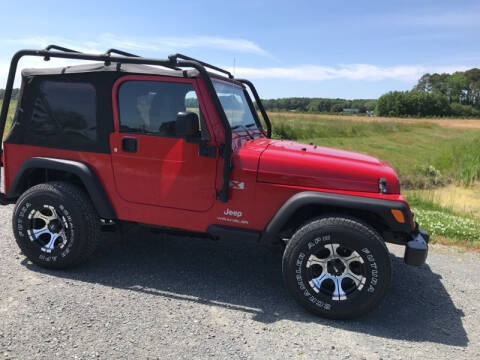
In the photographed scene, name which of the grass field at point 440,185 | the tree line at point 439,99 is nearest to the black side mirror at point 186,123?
the grass field at point 440,185

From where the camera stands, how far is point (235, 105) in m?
4.30

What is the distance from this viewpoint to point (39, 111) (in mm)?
4047

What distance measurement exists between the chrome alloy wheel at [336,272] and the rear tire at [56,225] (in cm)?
223

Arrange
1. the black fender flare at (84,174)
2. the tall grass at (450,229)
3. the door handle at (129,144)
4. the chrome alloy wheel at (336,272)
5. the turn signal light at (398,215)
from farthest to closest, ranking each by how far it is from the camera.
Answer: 1. the tall grass at (450,229)
2. the black fender flare at (84,174)
3. the door handle at (129,144)
4. the chrome alloy wheel at (336,272)
5. the turn signal light at (398,215)

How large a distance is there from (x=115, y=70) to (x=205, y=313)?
94.8 inches

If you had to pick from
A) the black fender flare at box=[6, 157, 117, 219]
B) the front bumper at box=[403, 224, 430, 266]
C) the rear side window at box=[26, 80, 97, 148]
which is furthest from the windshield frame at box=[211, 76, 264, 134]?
the front bumper at box=[403, 224, 430, 266]

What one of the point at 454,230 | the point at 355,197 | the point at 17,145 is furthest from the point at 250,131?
the point at 454,230

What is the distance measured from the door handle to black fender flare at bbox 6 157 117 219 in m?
0.45

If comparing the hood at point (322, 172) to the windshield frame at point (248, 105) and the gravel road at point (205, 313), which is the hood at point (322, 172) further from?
the gravel road at point (205, 313)

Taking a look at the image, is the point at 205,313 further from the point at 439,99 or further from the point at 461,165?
the point at 439,99

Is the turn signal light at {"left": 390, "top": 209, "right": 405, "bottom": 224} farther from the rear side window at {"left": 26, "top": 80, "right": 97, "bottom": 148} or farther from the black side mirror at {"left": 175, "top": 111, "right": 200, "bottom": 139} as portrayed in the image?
the rear side window at {"left": 26, "top": 80, "right": 97, "bottom": 148}

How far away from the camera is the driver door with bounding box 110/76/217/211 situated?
3.66 metres

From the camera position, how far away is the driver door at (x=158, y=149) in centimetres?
366

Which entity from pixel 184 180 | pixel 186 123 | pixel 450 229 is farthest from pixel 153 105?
pixel 450 229
